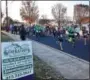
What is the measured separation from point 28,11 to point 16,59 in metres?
0.96

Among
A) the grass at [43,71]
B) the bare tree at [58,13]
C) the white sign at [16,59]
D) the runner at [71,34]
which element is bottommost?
the grass at [43,71]

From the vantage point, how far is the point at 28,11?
6.09m

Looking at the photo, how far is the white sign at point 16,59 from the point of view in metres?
5.66

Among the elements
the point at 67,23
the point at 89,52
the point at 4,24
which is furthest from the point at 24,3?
the point at 89,52

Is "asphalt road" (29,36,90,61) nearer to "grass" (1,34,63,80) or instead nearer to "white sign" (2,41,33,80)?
"grass" (1,34,63,80)

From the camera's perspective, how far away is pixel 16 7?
19.9ft

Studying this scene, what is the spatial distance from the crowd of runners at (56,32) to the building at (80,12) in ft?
0.59

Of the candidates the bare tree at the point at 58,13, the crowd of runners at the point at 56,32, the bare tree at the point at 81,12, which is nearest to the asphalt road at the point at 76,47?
the crowd of runners at the point at 56,32

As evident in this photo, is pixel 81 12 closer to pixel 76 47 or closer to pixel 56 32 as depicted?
pixel 56 32

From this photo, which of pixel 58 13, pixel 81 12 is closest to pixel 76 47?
pixel 81 12

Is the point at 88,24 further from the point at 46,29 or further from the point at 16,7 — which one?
the point at 16,7

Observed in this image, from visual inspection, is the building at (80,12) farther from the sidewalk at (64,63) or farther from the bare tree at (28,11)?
the bare tree at (28,11)

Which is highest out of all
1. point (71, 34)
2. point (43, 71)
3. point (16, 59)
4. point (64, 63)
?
point (71, 34)

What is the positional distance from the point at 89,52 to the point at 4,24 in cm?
265
